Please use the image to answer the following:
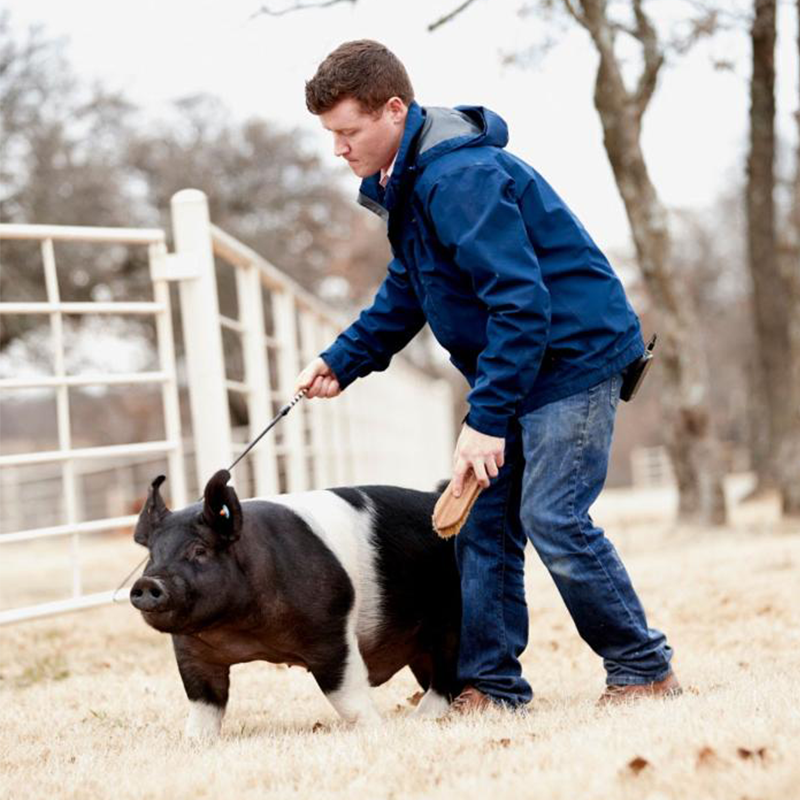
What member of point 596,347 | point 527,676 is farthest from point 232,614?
point 527,676

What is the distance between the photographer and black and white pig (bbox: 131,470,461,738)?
3.58m

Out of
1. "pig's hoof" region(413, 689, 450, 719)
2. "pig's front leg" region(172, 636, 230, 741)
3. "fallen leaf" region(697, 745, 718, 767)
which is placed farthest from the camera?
"pig's hoof" region(413, 689, 450, 719)

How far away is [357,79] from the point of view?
361cm

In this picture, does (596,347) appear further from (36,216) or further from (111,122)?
(111,122)

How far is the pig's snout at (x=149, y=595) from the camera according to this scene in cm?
340

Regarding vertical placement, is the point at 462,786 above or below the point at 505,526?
below

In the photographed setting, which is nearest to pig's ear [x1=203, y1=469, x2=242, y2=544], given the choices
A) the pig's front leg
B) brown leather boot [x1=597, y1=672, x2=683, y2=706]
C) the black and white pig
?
the black and white pig

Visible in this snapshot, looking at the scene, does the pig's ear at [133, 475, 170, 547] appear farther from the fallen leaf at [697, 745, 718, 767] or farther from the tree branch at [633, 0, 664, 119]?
the tree branch at [633, 0, 664, 119]

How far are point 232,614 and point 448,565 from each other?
85 cm

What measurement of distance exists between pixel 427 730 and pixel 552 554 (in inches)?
23.8

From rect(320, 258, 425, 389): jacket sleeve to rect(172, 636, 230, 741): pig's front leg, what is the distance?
0.96 m

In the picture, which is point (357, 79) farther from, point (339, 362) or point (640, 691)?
point (640, 691)

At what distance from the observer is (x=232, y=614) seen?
3.61 metres

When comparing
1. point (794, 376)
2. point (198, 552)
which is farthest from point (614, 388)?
point (794, 376)
